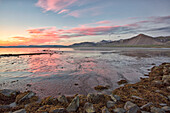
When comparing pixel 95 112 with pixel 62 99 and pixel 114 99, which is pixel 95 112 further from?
pixel 62 99

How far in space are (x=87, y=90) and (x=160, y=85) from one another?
676cm

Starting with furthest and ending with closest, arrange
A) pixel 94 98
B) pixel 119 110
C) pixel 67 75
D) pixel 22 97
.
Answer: pixel 67 75, pixel 22 97, pixel 94 98, pixel 119 110

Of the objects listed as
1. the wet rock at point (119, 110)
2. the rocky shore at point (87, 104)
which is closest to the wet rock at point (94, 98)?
the rocky shore at point (87, 104)

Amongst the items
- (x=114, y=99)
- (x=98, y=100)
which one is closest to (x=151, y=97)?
(x=114, y=99)

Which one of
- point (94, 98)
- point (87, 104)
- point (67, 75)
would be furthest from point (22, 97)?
point (67, 75)

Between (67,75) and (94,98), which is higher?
(94,98)

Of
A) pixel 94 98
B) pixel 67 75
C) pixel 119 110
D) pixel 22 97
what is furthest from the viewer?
pixel 67 75

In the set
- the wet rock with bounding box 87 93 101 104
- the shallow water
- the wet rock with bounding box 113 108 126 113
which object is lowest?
the shallow water

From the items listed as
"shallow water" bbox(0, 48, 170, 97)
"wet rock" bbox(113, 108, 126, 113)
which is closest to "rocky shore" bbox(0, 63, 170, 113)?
"wet rock" bbox(113, 108, 126, 113)

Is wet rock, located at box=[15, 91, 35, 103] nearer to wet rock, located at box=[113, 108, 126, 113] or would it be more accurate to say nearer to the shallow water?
the shallow water

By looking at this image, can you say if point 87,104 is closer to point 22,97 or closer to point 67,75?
point 22,97

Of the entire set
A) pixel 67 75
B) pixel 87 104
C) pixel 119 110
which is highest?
pixel 87 104

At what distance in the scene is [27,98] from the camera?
657cm

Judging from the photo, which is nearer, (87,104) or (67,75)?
(87,104)
